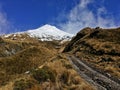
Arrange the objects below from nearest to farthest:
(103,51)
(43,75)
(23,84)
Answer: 1. (23,84)
2. (43,75)
3. (103,51)

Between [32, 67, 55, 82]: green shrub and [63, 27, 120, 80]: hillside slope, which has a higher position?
[63, 27, 120, 80]: hillside slope

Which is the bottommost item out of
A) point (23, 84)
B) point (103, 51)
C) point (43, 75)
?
point (23, 84)

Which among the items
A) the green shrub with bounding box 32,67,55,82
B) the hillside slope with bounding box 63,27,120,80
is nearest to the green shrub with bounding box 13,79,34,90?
the green shrub with bounding box 32,67,55,82

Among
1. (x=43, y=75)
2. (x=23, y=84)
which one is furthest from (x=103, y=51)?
(x=23, y=84)

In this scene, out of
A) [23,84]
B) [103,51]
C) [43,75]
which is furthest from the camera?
[103,51]

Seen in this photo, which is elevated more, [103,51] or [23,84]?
[103,51]

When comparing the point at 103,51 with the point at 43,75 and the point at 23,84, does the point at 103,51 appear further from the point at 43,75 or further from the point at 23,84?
the point at 23,84

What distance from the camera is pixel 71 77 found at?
41.1 meters

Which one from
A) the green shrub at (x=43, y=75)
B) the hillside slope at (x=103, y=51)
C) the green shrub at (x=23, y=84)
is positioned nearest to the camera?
the green shrub at (x=23, y=84)

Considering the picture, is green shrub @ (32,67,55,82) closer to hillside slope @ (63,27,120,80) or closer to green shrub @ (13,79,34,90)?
green shrub @ (13,79,34,90)

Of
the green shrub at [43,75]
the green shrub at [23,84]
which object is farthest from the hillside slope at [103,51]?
the green shrub at [23,84]

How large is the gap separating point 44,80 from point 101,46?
60.3m

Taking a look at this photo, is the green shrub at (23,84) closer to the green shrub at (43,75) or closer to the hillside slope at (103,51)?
the green shrub at (43,75)

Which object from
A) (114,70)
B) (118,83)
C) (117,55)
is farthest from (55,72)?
(117,55)
